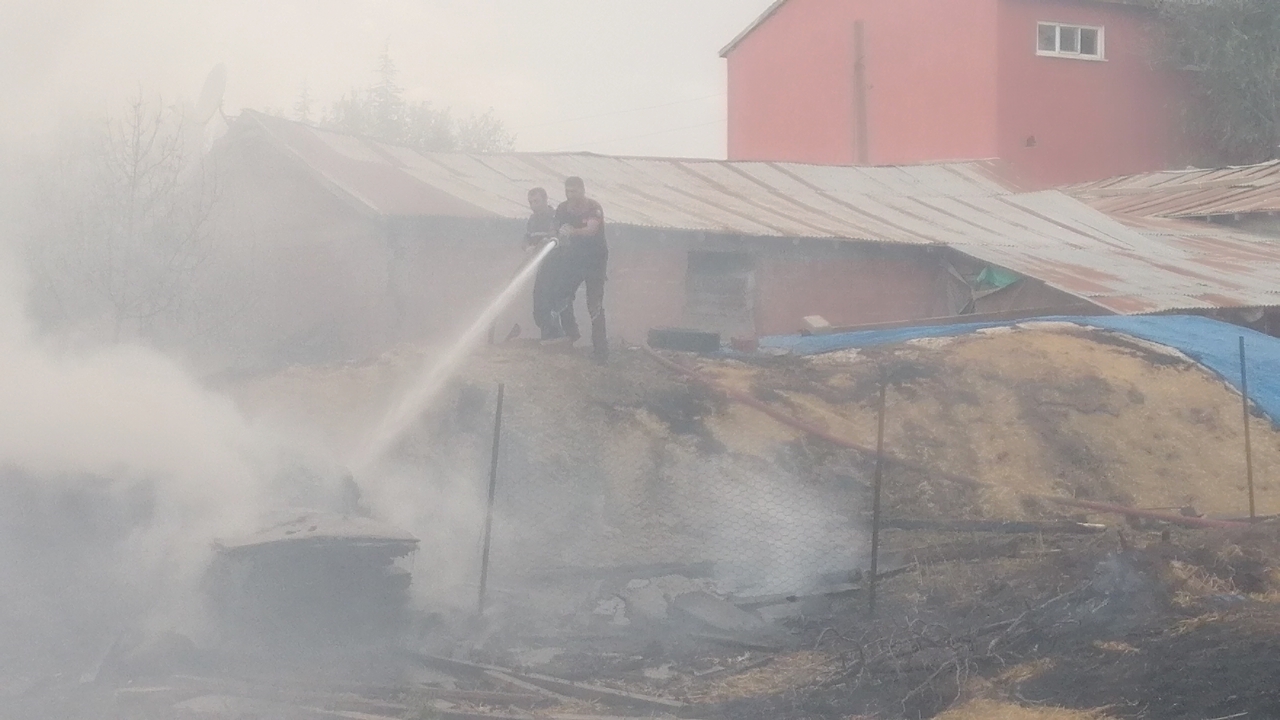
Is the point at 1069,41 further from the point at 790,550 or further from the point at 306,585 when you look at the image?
the point at 306,585

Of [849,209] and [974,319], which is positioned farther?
[849,209]

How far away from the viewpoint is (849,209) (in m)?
18.7

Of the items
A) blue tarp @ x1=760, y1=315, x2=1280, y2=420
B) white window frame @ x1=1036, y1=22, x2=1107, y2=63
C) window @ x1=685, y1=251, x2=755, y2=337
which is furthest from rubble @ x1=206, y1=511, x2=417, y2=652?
white window frame @ x1=1036, y1=22, x2=1107, y2=63

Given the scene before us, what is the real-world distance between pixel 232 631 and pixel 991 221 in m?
14.6

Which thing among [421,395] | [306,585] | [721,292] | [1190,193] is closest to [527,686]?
[306,585]

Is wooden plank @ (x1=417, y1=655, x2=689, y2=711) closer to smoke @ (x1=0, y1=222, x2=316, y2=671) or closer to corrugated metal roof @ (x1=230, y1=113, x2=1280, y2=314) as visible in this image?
smoke @ (x1=0, y1=222, x2=316, y2=671)

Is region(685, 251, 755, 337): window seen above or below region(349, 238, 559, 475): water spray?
above

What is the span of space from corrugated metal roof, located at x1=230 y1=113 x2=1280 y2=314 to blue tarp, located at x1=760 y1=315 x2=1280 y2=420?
109 centimetres

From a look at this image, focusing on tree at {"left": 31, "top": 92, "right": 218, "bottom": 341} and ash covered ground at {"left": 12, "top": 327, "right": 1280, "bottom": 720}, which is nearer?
ash covered ground at {"left": 12, "top": 327, "right": 1280, "bottom": 720}

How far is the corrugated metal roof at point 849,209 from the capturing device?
49.7 ft

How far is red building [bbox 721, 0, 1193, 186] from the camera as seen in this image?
23.5 m

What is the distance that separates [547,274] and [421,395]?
1.86 m

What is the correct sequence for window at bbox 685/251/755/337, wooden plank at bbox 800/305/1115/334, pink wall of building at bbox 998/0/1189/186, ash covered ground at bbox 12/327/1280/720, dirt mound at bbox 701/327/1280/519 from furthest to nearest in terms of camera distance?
pink wall of building at bbox 998/0/1189/186, window at bbox 685/251/755/337, wooden plank at bbox 800/305/1115/334, dirt mound at bbox 701/327/1280/519, ash covered ground at bbox 12/327/1280/720

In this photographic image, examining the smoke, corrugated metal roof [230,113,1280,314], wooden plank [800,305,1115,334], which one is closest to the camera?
the smoke
